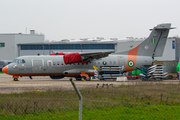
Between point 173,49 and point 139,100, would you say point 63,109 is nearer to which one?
point 139,100

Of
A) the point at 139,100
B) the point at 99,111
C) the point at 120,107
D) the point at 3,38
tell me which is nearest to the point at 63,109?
the point at 99,111

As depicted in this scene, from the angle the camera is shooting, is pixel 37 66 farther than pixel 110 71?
No

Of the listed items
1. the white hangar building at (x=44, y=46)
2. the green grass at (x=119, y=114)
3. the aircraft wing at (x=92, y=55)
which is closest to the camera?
the green grass at (x=119, y=114)

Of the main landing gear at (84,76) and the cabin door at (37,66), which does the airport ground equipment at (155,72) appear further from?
the cabin door at (37,66)

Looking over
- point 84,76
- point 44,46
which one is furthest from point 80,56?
point 44,46

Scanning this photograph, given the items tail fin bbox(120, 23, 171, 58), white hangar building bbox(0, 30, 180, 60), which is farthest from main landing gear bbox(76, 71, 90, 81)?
white hangar building bbox(0, 30, 180, 60)

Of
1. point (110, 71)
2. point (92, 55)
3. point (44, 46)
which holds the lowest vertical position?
point (110, 71)

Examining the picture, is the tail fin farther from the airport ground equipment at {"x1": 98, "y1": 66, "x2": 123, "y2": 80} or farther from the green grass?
the green grass

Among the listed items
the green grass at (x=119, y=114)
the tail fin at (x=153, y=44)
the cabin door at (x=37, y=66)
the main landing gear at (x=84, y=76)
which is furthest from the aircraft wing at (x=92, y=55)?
the green grass at (x=119, y=114)

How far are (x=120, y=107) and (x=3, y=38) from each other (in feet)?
222

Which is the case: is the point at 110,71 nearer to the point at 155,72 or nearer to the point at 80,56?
the point at 80,56

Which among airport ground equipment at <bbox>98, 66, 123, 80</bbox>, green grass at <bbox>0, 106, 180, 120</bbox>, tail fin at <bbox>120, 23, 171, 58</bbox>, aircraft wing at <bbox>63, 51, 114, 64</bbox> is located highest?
tail fin at <bbox>120, 23, 171, 58</bbox>

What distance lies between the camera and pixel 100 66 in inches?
1342

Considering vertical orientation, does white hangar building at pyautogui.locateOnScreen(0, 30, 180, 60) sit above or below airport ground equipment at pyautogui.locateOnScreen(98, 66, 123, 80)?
above
